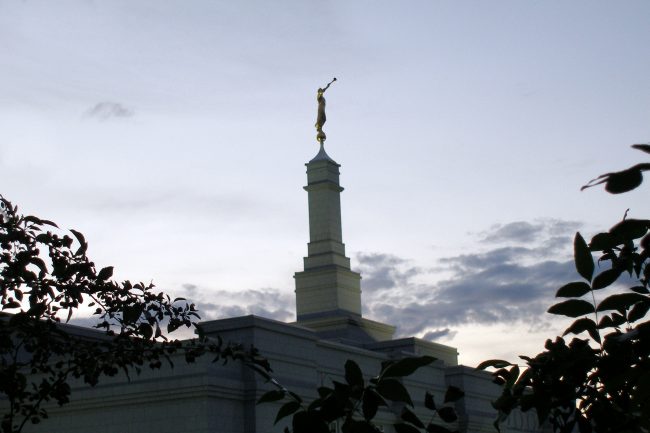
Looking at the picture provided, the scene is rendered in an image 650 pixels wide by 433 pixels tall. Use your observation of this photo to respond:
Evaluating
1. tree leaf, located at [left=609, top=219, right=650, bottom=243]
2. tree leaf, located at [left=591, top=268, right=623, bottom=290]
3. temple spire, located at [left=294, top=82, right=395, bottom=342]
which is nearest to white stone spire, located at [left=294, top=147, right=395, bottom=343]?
temple spire, located at [left=294, top=82, right=395, bottom=342]

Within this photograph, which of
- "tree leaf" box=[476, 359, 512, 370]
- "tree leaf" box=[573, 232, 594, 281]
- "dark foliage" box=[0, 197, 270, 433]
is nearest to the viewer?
"tree leaf" box=[573, 232, 594, 281]

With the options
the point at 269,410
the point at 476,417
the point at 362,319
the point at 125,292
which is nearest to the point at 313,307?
the point at 362,319

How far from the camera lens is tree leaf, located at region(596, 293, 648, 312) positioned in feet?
10.1

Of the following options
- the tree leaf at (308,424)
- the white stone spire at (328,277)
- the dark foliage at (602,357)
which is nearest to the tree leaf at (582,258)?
the dark foliage at (602,357)

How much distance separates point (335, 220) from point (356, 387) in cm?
4265

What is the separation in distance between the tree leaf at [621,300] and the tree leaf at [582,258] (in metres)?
0.13

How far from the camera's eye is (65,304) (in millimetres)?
9680

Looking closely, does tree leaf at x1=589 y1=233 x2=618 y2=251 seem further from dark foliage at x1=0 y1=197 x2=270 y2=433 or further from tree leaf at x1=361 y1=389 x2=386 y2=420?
dark foliage at x1=0 y1=197 x2=270 y2=433

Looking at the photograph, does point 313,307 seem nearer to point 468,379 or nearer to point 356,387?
point 468,379

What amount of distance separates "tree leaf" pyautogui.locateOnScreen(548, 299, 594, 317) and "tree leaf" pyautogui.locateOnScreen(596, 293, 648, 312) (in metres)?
0.09

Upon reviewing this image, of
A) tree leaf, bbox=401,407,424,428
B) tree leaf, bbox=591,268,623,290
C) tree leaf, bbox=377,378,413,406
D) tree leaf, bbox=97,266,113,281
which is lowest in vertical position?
tree leaf, bbox=401,407,424,428

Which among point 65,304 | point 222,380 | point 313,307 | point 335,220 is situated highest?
point 335,220

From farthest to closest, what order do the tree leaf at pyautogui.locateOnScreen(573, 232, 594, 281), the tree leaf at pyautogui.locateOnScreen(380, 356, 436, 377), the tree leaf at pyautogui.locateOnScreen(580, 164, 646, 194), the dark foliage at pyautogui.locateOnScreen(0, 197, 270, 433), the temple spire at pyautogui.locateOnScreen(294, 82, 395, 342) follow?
1. the temple spire at pyautogui.locateOnScreen(294, 82, 395, 342)
2. the dark foliage at pyautogui.locateOnScreen(0, 197, 270, 433)
3. the tree leaf at pyautogui.locateOnScreen(380, 356, 436, 377)
4. the tree leaf at pyautogui.locateOnScreen(573, 232, 594, 281)
5. the tree leaf at pyautogui.locateOnScreen(580, 164, 646, 194)

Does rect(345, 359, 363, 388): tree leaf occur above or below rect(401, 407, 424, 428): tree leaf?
above
